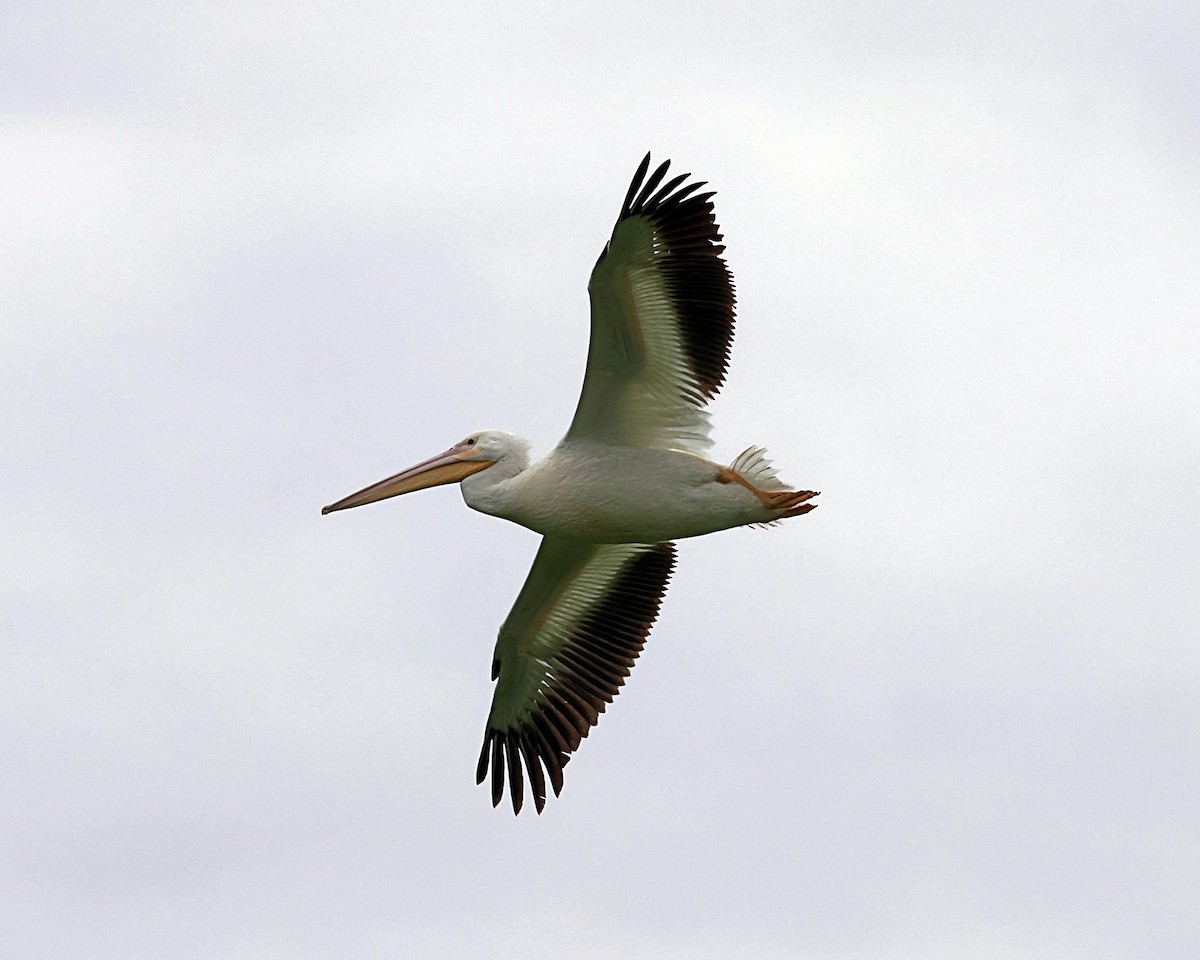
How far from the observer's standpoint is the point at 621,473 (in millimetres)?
14141

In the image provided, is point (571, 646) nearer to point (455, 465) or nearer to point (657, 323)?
point (455, 465)

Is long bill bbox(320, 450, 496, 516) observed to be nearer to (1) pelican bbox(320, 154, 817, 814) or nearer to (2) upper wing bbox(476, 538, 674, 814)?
(1) pelican bbox(320, 154, 817, 814)

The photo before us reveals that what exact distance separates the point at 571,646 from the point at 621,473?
203 centimetres

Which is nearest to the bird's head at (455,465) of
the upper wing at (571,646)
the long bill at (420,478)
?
the long bill at (420,478)

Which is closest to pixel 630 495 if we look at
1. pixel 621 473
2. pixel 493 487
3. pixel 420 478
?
pixel 621 473

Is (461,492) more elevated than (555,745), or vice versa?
(461,492)

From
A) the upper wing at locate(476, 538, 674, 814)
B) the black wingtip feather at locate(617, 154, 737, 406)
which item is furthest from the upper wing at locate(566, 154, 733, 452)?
the upper wing at locate(476, 538, 674, 814)

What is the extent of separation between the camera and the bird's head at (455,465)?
48.6 ft

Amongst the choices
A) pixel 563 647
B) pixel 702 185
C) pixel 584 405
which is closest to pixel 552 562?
pixel 563 647

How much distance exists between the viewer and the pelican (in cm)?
1370

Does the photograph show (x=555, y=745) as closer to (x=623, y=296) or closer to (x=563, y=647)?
(x=563, y=647)

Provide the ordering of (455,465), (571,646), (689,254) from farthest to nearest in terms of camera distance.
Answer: (571,646)
(455,465)
(689,254)

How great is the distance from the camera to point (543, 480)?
1426cm

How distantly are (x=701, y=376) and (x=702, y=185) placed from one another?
124 centimetres
